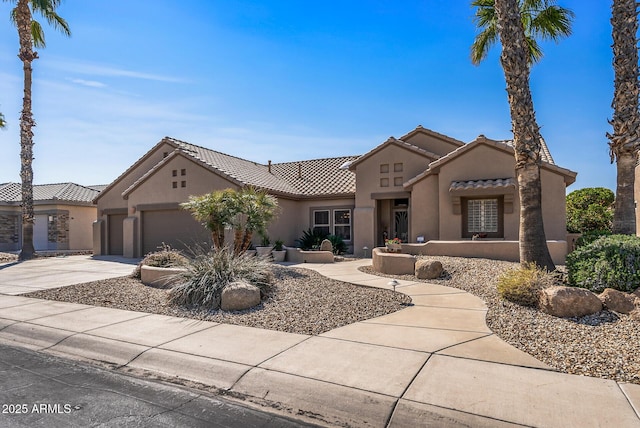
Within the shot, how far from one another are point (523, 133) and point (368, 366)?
25.1ft

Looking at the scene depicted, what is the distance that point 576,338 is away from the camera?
617 cm

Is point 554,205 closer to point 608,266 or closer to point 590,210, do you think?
point 608,266

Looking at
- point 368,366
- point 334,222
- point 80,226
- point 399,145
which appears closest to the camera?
point 368,366

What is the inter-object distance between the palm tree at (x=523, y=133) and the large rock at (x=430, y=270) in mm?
2525

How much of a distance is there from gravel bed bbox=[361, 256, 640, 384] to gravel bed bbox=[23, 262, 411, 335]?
2187 mm

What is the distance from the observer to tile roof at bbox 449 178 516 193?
16234 millimetres

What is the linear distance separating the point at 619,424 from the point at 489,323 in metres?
3.37

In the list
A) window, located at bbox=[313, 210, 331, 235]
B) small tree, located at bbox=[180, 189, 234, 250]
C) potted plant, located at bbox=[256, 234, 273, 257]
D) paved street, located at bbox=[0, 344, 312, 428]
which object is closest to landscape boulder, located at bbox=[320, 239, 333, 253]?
potted plant, located at bbox=[256, 234, 273, 257]

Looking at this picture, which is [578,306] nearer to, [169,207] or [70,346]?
[70,346]

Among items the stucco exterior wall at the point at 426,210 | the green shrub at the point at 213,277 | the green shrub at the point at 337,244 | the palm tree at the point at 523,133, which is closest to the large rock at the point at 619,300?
the palm tree at the point at 523,133

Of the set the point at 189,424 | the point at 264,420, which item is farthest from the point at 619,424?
the point at 189,424

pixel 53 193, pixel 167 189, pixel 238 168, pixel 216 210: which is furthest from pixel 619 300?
pixel 53 193

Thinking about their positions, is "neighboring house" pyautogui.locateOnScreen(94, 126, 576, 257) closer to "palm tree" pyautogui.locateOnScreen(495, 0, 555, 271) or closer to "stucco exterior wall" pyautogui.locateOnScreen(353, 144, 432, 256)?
"stucco exterior wall" pyautogui.locateOnScreen(353, 144, 432, 256)

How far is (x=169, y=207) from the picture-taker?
21.0 meters
